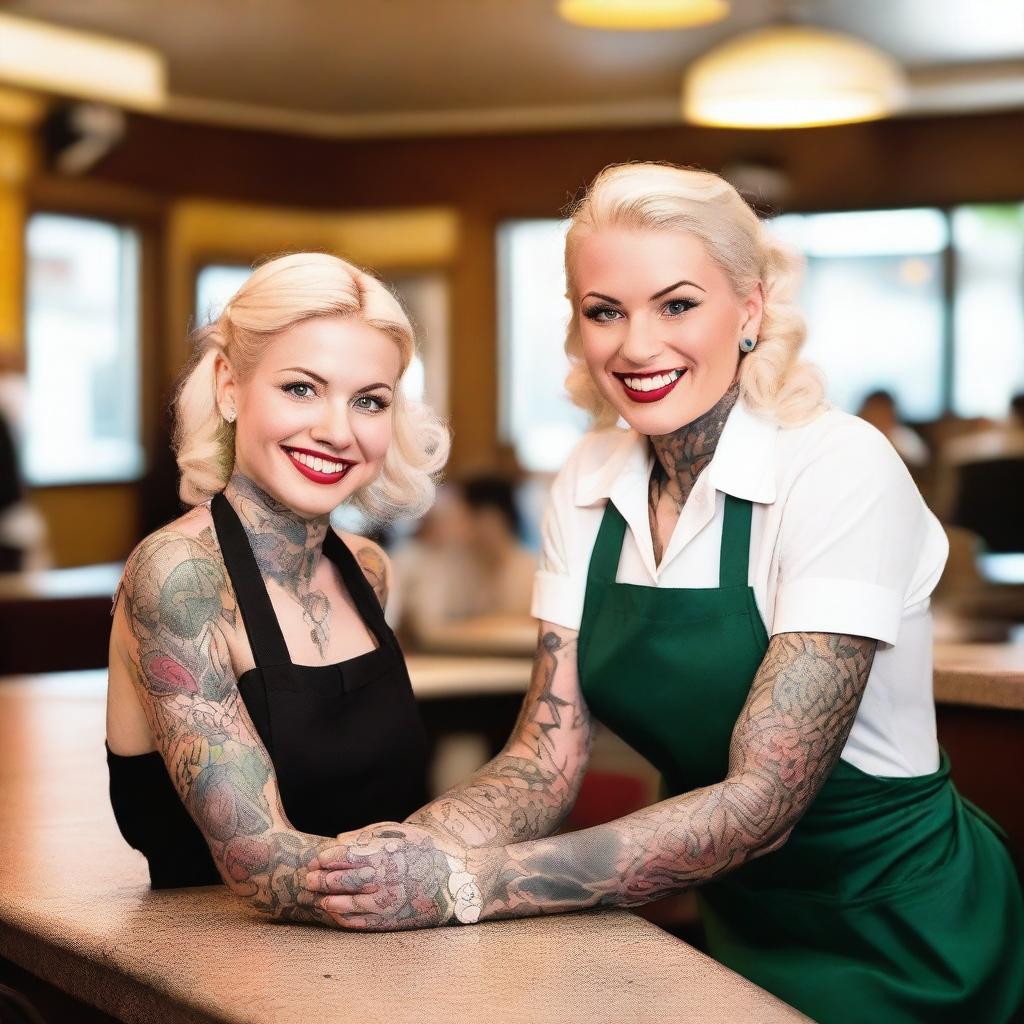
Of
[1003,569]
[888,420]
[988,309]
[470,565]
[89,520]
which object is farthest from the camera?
[988,309]

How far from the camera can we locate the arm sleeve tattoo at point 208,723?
62.4 inches

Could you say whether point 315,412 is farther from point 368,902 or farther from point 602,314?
point 368,902

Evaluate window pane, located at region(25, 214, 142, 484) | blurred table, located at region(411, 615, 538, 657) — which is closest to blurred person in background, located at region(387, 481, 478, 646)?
blurred table, located at region(411, 615, 538, 657)

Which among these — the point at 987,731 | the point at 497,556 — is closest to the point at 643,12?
the point at 497,556

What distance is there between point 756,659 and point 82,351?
880cm

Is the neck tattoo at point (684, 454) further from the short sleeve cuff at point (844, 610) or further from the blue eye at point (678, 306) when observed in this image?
the short sleeve cuff at point (844, 610)

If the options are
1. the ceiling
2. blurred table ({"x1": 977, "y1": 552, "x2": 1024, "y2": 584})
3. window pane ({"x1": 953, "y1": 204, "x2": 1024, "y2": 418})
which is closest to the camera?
blurred table ({"x1": 977, "y1": 552, "x2": 1024, "y2": 584})

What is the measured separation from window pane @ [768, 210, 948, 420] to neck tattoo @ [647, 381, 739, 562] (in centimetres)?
825

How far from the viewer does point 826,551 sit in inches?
69.6

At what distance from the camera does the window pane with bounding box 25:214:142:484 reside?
9602 mm

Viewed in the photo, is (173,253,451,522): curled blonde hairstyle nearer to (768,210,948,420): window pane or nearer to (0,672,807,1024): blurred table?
(0,672,807,1024): blurred table

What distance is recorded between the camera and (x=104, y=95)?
981cm

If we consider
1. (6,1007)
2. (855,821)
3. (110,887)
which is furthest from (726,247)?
(6,1007)

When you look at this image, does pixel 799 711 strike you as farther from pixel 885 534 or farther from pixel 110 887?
pixel 110 887
